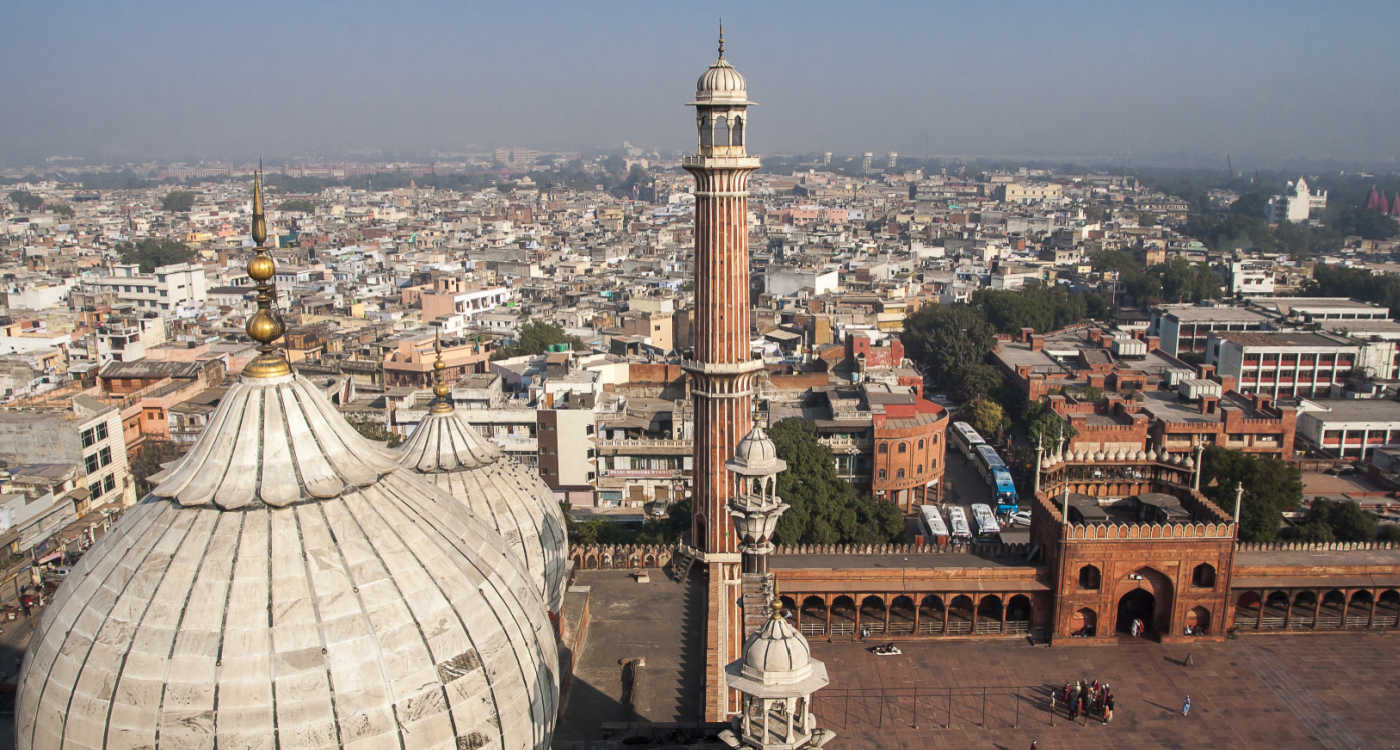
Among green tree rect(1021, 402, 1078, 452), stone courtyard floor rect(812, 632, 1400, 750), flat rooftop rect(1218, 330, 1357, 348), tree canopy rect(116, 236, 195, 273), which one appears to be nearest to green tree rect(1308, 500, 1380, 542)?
stone courtyard floor rect(812, 632, 1400, 750)

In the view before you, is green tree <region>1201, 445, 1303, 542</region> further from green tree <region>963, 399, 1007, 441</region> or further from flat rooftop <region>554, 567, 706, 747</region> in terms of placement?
flat rooftop <region>554, 567, 706, 747</region>

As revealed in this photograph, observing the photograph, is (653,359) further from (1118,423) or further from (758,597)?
(758,597)

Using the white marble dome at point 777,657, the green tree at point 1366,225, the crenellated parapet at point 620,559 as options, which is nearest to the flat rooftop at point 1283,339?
the crenellated parapet at point 620,559

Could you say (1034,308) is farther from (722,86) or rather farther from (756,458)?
(756,458)

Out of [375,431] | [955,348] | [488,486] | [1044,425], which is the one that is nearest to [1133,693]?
[488,486]

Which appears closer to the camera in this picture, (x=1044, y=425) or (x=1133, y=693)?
(x=1133, y=693)

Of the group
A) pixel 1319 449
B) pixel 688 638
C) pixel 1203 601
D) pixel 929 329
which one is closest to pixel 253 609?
pixel 688 638
